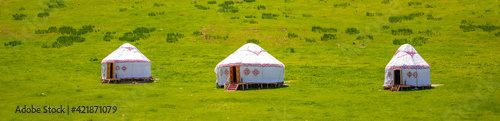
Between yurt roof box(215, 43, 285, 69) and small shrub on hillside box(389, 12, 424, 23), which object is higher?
small shrub on hillside box(389, 12, 424, 23)

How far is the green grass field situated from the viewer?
862 inches

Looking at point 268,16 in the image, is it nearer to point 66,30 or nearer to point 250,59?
point 66,30

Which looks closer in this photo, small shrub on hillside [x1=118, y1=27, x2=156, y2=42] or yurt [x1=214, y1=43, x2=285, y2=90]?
yurt [x1=214, y1=43, x2=285, y2=90]

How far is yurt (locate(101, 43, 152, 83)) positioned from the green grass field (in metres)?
1.07

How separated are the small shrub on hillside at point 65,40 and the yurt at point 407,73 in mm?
29029

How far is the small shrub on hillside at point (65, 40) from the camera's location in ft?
147

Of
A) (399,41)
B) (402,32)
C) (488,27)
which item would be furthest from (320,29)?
(488,27)

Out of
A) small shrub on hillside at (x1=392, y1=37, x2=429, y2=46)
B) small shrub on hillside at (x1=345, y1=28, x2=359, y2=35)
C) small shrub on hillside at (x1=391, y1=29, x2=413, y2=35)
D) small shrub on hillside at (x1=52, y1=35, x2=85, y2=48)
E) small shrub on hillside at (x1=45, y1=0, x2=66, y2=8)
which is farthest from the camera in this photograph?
small shrub on hillside at (x1=45, y1=0, x2=66, y2=8)

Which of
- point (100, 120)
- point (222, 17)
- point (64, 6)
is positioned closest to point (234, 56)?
point (100, 120)

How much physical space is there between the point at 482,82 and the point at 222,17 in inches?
1214

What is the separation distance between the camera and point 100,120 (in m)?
19.6

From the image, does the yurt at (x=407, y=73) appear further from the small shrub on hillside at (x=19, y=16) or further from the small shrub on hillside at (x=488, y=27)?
the small shrub on hillside at (x=19, y=16)

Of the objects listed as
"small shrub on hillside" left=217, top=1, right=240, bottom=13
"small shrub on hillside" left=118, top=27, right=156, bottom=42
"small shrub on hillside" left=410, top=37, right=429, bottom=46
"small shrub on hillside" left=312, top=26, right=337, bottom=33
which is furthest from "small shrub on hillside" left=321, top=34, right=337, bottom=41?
"small shrub on hillside" left=118, top=27, right=156, bottom=42

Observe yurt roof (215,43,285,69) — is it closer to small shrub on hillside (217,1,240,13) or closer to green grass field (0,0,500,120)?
green grass field (0,0,500,120)
